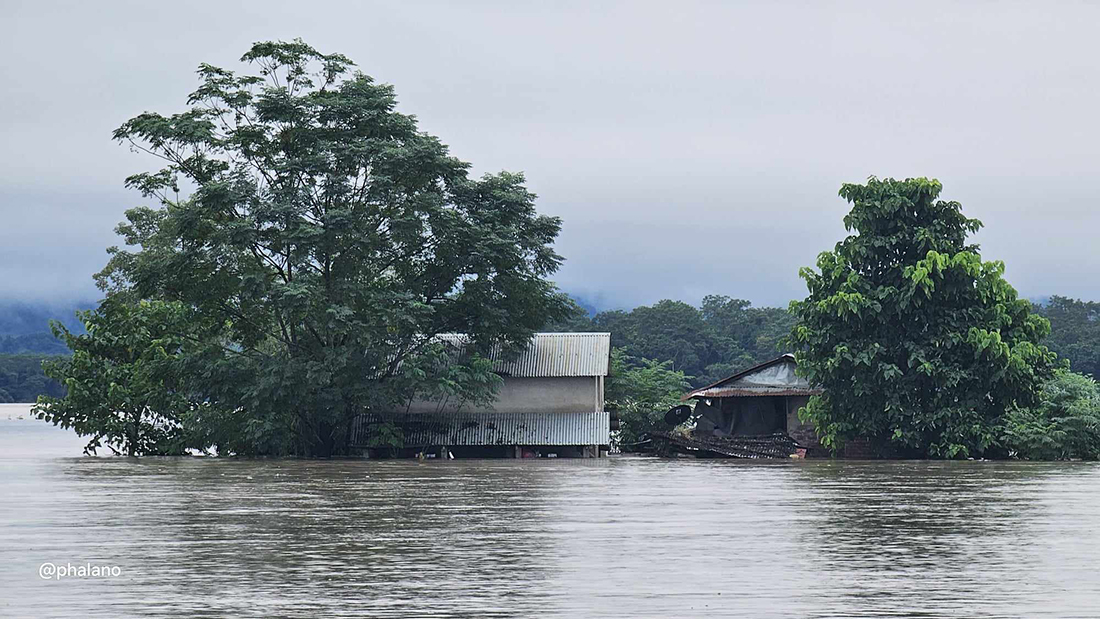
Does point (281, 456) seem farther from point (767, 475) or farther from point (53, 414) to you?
point (767, 475)

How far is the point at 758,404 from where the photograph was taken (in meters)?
40.9

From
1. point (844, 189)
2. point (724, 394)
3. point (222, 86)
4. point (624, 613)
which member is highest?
point (222, 86)

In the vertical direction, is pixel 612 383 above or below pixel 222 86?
below

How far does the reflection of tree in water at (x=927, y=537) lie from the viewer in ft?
32.2

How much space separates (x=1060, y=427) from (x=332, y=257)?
741 inches

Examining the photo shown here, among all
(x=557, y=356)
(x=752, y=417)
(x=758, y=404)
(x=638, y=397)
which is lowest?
(x=752, y=417)

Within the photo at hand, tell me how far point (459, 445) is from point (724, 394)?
8062 millimetres

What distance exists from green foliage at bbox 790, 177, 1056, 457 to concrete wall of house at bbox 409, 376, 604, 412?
18.6 feet

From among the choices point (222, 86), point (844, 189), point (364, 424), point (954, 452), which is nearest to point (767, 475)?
point (954, 452)

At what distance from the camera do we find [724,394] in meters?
39.3

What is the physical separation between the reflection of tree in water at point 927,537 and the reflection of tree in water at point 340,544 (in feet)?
8.48

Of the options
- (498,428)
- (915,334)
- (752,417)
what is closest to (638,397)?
(752,417)

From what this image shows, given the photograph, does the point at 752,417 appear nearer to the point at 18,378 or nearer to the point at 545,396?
the point at 545,396

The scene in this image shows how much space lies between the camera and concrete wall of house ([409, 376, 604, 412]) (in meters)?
37.2
